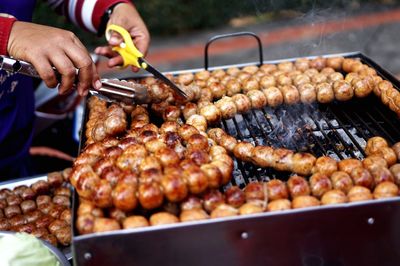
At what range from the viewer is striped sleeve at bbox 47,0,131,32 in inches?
139

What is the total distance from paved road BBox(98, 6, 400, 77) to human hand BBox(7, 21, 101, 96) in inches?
224

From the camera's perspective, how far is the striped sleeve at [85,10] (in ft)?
11.6

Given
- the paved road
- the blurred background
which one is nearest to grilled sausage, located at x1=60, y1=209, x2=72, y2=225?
the blurred background

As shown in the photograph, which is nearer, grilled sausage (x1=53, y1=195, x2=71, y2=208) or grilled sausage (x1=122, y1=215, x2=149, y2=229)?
grilled sausage (x1=122, y1=215, x2=149, y2=229)

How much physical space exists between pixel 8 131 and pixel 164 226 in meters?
2.06

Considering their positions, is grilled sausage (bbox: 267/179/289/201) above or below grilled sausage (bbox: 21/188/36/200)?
above

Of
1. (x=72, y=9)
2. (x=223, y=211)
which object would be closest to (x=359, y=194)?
(x=223, y=211)

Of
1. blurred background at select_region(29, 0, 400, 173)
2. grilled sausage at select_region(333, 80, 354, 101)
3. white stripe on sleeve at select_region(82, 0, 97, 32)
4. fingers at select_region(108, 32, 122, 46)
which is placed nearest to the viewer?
fingers at select_region(108, 32, 122, 46)

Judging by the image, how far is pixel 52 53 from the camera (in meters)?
2.43

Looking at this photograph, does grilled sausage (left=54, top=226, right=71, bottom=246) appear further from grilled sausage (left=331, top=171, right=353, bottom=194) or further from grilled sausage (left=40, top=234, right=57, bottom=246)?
grilled sausage (left=331, top=171, right=353, bottom=194)

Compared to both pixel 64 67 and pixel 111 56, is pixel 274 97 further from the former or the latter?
pixel 64 67

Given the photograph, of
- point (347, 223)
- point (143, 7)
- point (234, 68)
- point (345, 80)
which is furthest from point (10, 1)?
point (143, 7)

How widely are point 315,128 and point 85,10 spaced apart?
1.91m

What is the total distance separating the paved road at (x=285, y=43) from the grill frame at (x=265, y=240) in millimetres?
6294
